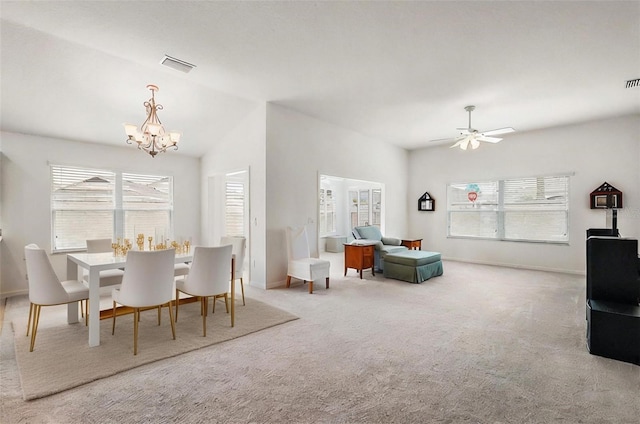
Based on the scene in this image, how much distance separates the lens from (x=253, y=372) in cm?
243

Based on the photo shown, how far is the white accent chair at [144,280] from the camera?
2.74 m

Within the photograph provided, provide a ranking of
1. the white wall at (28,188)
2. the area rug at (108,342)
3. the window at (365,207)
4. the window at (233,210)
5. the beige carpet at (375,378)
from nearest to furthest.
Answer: the beige carpet at (375,378), the area rug at (108,342), the white wall at (28,188), the window at (233,210), the window at (365,207)

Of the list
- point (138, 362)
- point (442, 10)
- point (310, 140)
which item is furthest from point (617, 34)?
point (138, 362)

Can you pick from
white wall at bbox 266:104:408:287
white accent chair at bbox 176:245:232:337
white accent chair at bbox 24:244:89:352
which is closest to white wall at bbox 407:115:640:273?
white wall at bbox 266:104:408:287

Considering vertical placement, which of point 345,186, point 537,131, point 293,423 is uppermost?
point 537,131

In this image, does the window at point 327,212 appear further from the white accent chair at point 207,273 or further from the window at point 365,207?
the white accent chair at point 207,273

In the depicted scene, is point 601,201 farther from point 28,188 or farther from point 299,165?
point 28,188

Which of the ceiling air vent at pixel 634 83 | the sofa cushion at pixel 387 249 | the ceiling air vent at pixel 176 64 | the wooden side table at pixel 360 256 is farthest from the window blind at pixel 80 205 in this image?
the ceiling air vent at pixel 634 83

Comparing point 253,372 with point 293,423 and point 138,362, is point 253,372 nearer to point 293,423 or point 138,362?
point 293,423

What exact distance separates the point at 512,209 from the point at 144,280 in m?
7.03

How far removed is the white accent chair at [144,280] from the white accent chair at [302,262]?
226 centimetres

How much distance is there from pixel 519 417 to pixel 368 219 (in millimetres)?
7988

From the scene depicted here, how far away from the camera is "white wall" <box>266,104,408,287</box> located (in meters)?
5.08

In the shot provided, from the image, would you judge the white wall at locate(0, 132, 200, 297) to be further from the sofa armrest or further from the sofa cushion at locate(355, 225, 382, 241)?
the sofa armrest
